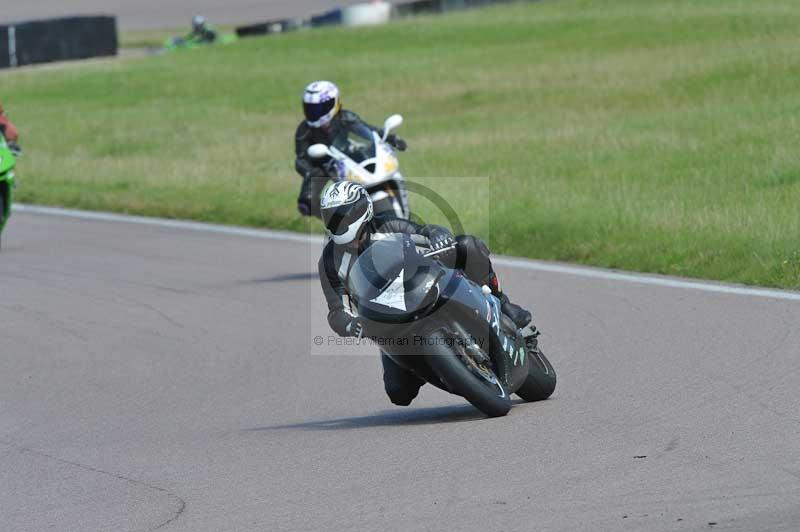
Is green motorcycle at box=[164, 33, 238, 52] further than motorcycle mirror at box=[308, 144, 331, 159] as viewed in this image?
Yes

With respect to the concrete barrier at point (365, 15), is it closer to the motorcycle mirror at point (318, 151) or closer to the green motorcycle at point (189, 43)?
the green motorcycle at point (189, 43)

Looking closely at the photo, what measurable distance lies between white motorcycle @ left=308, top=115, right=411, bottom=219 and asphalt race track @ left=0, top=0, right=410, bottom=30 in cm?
4428

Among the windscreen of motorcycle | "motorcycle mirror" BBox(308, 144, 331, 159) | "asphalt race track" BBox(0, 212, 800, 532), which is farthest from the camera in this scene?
"motorcycle mirror" BBox(308, 144, 331, 159)

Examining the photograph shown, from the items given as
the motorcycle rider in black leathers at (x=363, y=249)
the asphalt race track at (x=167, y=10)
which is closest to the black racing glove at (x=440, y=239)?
the motorcycle rider in black leathers at (x=363, y=249)

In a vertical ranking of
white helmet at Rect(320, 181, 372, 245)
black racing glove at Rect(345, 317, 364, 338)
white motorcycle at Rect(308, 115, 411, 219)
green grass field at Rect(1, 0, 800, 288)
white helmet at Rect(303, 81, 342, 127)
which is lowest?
green grass field at Rect(1, 0, 800, 288)

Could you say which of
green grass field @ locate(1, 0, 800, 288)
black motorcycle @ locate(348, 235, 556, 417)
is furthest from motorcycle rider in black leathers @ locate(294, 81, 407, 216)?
black motorcycle @ locate(348, 235, 556, 417)

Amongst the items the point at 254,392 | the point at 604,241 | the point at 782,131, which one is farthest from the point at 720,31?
the point at 254,392

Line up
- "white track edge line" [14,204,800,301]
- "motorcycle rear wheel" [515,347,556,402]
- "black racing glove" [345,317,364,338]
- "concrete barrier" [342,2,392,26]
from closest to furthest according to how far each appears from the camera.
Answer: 1. "black racing glove" [345,317,364,338]
2. "motorcycle rear wheel" [515,347,556,402]
3. "white track edge line" [14,204,800,301]
4. "concrete barrier" [342,2,392,26]

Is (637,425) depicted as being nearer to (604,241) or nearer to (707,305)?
(707,305)

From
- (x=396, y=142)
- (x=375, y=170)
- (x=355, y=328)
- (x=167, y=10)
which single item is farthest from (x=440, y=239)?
(x=167, y=10)

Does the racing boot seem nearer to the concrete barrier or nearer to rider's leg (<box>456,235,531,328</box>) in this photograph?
rider's leg (<box>456,235,531,328</box>)

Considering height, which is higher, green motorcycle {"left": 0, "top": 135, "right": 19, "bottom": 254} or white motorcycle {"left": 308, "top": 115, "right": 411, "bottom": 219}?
white motorcycle {"left": 308, "top": 115, "right": 411, "bottom": 219}

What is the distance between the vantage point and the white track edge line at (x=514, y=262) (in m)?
10.8

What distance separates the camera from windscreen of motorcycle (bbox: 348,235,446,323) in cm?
698
